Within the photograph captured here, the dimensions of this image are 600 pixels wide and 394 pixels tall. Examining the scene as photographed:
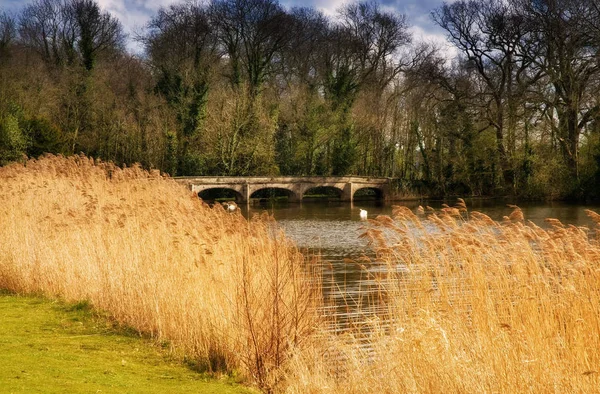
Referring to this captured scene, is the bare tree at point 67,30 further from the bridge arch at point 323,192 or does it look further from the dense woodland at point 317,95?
the bridge arch at point 323,192

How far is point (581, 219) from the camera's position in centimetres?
2473

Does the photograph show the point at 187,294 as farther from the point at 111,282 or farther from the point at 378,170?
the point at 378,170

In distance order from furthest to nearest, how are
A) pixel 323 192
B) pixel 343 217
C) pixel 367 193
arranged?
pixel 323 192, pixel 367 193, pixel 343 217

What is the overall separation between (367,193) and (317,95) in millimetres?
7181

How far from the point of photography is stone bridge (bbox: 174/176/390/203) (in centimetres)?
3806

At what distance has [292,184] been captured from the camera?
40188mm

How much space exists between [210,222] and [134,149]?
1195 inches

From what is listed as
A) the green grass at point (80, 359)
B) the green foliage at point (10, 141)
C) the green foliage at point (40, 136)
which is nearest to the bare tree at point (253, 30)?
the green foliage at point (40, 136)

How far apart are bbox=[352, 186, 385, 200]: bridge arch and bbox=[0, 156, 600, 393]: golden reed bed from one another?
103ft

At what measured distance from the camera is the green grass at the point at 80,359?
5.67 metres

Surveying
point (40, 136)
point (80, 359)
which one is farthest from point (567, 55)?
point (80, 359)

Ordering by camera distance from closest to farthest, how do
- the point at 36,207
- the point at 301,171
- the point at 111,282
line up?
the point at 111,282, the point at 36,207, the point at 301,171

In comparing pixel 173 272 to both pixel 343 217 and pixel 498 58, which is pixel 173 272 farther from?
pixel 498 58

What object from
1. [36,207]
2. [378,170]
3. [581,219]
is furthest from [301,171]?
[36,207]
